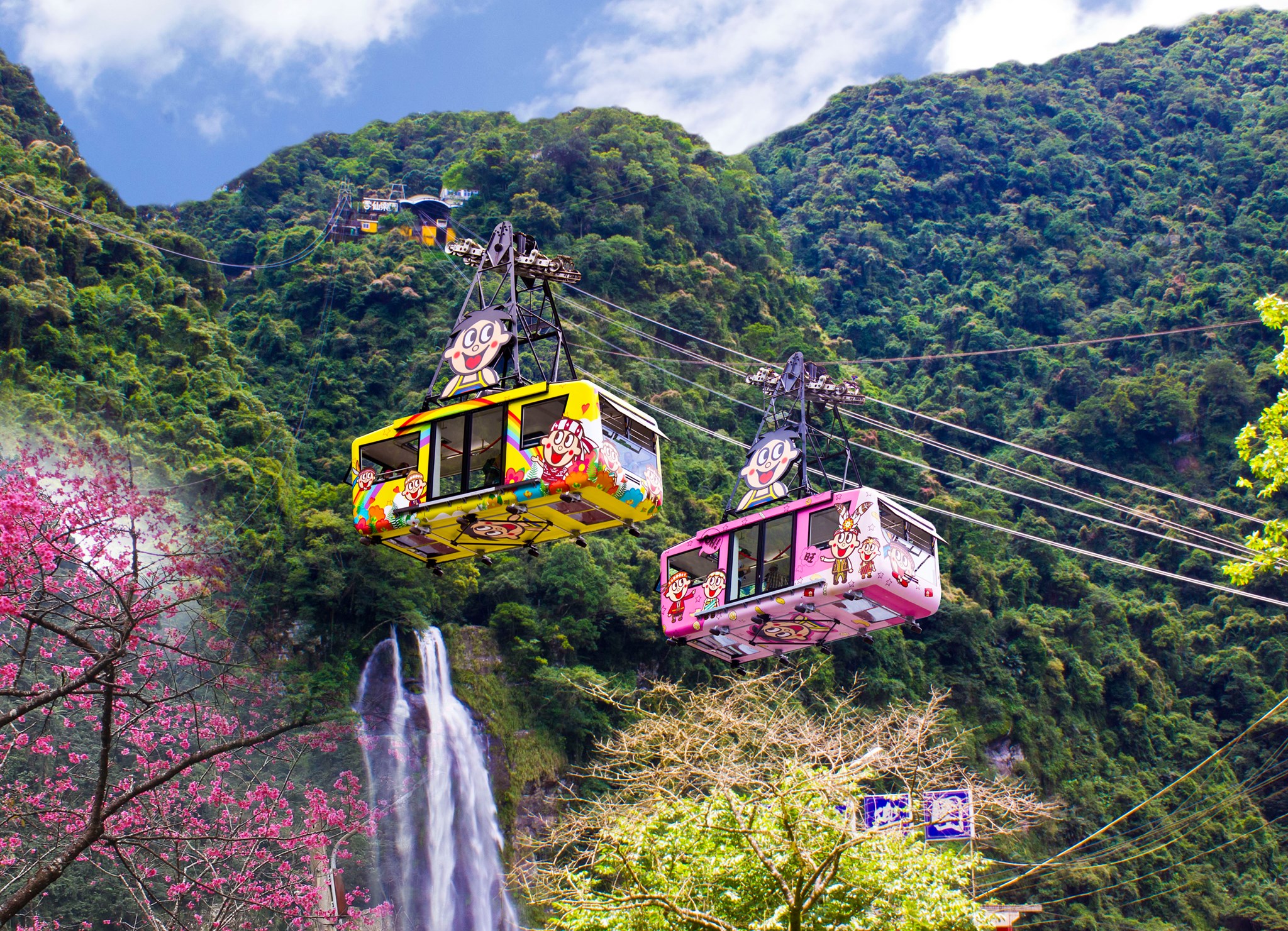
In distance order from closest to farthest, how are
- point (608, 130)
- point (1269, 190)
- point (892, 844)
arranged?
1. point (892, 844)
2. point (608, 130)
3. point (1269, 190)

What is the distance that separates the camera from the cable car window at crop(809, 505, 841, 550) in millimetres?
16094

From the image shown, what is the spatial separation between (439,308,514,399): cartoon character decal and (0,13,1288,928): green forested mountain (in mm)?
18768

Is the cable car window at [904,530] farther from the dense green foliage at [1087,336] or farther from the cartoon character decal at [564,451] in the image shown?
the dense green foliage at [1087,336]

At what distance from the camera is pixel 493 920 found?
32406mm

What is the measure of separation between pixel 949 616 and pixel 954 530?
4588 millimetres

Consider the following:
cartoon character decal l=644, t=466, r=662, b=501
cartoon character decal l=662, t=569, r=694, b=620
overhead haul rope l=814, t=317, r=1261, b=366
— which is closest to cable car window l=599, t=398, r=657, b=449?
cartoon character decal l=644, t=466, r=662, b=501

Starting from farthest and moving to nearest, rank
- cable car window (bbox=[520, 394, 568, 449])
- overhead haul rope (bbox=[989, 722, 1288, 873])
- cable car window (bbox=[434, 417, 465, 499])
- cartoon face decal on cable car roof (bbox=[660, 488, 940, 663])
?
overhead haul rope (bbox=[989, 722, 1288, 873]), cartoon face decal on cable car roof (bbox=[660, 488, 940, 663]), cable car window (bbox=[434, 417, 465, 499]), cable car window (bbox=[520, 394, 568, 449])

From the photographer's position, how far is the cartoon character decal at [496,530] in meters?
14.8

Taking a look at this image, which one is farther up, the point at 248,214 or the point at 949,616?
the point at 248,214

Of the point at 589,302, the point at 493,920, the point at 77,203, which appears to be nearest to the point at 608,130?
the point at 589,302

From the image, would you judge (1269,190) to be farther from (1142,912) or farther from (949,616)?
(1142,912)

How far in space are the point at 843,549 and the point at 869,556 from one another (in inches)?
12.3

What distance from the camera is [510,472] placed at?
14.2 meters

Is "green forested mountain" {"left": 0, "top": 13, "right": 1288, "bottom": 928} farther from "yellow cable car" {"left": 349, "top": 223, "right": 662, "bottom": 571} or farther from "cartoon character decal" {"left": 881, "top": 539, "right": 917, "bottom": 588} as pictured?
"cartoon character decal" {"left": 881, "top": 539, "right": 917, "bottom": 588}
